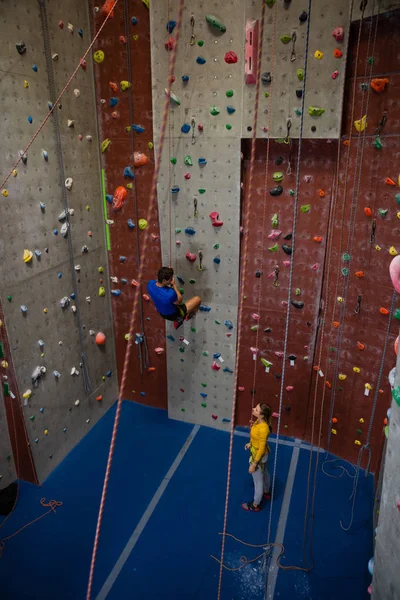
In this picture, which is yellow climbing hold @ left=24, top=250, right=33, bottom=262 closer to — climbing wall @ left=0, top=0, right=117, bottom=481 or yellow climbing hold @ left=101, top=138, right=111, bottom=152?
climbing wall @ left=0, top=0, right=117, bottom=481

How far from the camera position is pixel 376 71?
376cm

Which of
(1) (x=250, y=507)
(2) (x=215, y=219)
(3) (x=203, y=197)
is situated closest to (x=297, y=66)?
(3) (x=203, y=197)

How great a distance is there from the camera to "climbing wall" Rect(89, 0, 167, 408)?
462cm

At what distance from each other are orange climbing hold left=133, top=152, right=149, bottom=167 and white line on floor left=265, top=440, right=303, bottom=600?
12.2 feet

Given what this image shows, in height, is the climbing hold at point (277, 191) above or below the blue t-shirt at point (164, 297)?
above

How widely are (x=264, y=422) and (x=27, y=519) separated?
2506mm

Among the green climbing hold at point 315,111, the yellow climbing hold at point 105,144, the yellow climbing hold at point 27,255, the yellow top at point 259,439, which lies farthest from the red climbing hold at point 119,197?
the yellow top at point 259,439

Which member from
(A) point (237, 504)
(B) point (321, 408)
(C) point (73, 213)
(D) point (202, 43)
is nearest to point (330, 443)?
(B) point (321, 408)

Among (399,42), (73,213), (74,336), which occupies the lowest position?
(74,336)

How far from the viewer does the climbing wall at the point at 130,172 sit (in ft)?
15.1

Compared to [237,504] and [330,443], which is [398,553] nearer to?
[237,504]

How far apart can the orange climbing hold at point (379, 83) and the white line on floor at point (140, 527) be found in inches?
166

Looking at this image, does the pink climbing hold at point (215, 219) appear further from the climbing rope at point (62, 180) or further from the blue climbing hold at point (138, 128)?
the climbing rope at point (62, 180)

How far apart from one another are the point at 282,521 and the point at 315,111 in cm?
385
